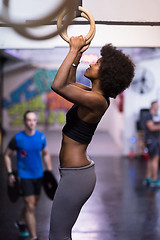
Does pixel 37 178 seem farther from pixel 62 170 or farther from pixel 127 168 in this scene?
pixel 127 168

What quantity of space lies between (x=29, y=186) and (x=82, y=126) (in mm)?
2147

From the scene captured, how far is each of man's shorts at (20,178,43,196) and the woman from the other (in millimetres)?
1926

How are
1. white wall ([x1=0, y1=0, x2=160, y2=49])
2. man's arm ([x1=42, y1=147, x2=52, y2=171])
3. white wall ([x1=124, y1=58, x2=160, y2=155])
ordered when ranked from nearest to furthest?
white wall ([x1=0, y1=0, x2=160, y2=49])
man's arm ([x1=42, y1=147, x2=52, y2=171])
white wall ([x1=124, y1=58, x2=160, y2=155])

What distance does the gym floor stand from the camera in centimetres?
429

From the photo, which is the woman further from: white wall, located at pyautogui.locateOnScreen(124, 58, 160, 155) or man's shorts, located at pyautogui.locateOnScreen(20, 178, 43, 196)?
white wall, located at pyautogui.locateOnScreen(124, 58, 160, 155)

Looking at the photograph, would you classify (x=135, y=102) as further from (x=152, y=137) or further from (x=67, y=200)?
(x=67, y=200)

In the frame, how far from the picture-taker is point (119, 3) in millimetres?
2404

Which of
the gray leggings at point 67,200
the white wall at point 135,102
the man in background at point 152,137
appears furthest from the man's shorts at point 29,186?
the white wall at point 135,102

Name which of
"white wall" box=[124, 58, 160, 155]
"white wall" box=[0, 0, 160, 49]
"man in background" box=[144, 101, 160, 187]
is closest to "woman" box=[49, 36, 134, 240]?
"white wall" box=[0, 0, 160, 49]

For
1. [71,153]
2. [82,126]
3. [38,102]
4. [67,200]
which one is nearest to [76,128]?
[82,126]

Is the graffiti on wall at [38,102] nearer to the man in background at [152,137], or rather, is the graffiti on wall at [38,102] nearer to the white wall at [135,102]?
the white wall at [135,102]

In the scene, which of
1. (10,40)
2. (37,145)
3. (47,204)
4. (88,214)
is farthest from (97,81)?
(47,204)

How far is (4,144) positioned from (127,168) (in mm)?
4142

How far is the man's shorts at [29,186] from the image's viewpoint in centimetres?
400
